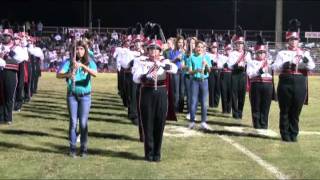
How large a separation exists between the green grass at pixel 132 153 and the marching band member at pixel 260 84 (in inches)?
17.6

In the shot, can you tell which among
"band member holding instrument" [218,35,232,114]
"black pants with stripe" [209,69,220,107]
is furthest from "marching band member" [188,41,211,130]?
"black pants with stripe" [209,69,220,107]

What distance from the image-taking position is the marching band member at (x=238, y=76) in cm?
1614

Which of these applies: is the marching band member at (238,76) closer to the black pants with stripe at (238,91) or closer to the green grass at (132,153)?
the black pants with stripe at (238,91)

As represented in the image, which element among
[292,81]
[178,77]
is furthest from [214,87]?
[292,81]

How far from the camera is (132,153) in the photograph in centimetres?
1082

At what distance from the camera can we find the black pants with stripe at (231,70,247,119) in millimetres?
16359

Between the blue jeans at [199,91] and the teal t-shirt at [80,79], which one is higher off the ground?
the teal t-shirt at [80,79]

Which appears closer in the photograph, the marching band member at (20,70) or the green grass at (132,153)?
the green grass at (132,153)

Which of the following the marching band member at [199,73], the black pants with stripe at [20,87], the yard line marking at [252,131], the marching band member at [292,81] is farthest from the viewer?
the black pants with stripe at [20,87]

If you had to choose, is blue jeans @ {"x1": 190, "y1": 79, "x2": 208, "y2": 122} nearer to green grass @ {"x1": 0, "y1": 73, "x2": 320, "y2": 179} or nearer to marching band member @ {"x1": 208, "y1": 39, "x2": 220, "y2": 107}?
green grass @ {"x1": 0, "y1": 73, "x2": 320, "y2": 179}

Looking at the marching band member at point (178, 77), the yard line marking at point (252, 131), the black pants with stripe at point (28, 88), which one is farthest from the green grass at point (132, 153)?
the black pants with stripe at point (28, 88)

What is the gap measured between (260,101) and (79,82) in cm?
535

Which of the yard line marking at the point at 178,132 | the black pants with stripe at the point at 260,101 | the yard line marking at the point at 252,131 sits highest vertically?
→ the black pants with stripe at the point at 260,101

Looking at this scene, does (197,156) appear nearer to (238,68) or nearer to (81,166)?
(81,166)
